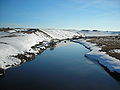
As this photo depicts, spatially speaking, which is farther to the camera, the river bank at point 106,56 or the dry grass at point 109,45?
the dry grass at point 109,45

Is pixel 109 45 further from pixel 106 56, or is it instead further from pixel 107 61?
pixel 107 61

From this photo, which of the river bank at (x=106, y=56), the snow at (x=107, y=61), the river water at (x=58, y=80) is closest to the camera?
the river water at (x=58, y=80)

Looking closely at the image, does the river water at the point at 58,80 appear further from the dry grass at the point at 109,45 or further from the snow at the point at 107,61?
the dry grass at the point at 109,45

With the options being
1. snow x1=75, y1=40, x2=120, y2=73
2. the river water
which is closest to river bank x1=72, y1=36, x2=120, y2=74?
snow x1=75, y1=40, x2=120, y2=73

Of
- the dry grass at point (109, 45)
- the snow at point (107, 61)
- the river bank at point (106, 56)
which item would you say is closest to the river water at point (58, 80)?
the snow at point (107, 61)

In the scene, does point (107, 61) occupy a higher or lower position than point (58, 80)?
higher

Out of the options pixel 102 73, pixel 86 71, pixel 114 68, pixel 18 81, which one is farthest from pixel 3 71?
pixel 114 68

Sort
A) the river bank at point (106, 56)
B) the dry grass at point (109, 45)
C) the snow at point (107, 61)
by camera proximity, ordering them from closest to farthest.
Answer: the snow at point (107, 61), the river bank at point (106, 56), the dry grass at point (109, 45)

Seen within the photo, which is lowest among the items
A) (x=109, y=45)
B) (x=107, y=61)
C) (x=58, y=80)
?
(x=109, y=45)

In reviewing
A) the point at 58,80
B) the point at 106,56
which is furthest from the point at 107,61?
the point at 58,80

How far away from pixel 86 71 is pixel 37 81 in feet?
24.4

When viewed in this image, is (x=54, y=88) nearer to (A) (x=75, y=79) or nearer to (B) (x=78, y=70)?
(A) (x=75, y=79)

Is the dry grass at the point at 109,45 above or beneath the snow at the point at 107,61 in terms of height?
beneath

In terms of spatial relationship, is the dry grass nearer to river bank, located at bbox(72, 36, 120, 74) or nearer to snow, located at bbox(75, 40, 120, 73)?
river bank, located at bbox(72, 36, 120, 74)
